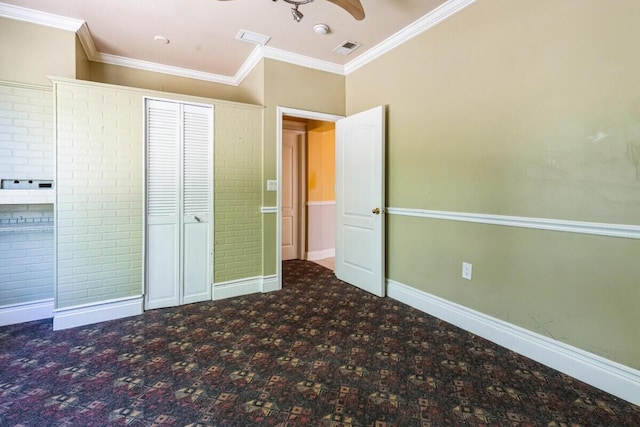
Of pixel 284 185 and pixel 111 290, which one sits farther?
pixel 284 185

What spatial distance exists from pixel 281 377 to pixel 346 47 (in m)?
3.17

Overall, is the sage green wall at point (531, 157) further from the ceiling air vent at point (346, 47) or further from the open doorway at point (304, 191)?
the open doorway at point (304, 191)

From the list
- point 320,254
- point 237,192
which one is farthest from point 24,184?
point 320,254

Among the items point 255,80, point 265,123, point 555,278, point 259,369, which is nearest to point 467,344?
point 555,278

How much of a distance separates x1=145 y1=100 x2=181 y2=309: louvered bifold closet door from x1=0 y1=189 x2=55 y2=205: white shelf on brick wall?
2.40 ft

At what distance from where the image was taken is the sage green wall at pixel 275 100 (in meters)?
3.45

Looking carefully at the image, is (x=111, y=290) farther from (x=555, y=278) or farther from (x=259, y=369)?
(x=555, y=278)

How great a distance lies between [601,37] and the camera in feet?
5.88

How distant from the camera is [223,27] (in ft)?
9.71

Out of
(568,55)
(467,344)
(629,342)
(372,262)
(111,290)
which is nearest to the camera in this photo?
(629,342)

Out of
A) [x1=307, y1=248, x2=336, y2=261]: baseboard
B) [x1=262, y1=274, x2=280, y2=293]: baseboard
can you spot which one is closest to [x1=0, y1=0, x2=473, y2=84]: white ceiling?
[x1=262, y1=274, x2=280, y2=293]: baseboard

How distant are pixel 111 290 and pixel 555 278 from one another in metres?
3.50

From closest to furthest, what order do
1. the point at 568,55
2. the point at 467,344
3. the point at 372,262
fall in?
the point at 568,55
the point at 467,344
the point at 372,262

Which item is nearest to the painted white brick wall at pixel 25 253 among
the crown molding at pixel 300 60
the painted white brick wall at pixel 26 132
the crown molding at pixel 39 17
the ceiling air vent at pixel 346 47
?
the painted white brick wall at pixel 26 132
